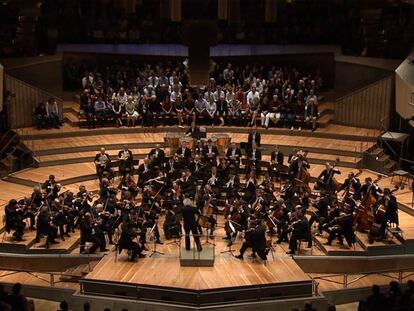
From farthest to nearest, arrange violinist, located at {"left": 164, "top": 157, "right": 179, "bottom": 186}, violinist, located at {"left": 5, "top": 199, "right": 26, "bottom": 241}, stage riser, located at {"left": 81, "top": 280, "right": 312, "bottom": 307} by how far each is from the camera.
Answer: violinist, located at {"left": 164, "top": 157, "right": 179, "bottom": 186}, violinist, located at {"left": 5, "top": 199, "right": 26, "bottom": 241}, stage riser, located at {"left": 81, "top": 280, "right": 312, "bottom": 307}

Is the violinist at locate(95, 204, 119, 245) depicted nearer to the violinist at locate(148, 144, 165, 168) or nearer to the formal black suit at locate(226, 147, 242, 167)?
the violinist at locate(148, 144, 165, 168)

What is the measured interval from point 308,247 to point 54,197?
4878 mm

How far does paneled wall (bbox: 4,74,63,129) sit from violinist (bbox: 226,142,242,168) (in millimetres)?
5486

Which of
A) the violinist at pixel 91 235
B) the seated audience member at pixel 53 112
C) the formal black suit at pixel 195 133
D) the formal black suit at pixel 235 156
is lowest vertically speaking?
the violinist at pixel 91 235

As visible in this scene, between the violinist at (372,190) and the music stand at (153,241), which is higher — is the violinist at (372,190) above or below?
above

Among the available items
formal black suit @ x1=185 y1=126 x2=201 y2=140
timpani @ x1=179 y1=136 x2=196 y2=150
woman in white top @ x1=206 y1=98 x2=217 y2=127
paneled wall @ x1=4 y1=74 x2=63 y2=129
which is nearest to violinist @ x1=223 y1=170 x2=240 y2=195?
timpani @ x1=179 y1=136 x2=196 y2=150

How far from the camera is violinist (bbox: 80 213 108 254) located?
1186 cm

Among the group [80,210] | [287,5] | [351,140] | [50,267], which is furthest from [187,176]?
[287,5]

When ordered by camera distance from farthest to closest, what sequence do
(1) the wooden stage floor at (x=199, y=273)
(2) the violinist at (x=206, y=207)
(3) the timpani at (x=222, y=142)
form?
(3) the timpani at (x=222, y=142) < (2) the violinist at (x=206, y=207) < (1) the wooden stage floor at (x=199, y=273)

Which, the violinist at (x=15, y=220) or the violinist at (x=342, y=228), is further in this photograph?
the violinist at (x=15, y=220)

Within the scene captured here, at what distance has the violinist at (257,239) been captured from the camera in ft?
37.7

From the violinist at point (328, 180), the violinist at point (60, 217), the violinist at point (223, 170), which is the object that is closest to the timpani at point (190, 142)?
the violinist at point (223, 170)

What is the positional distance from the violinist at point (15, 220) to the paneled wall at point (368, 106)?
958cm

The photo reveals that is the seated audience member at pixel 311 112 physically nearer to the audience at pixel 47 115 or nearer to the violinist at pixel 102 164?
the violinist at pixel 102 164
